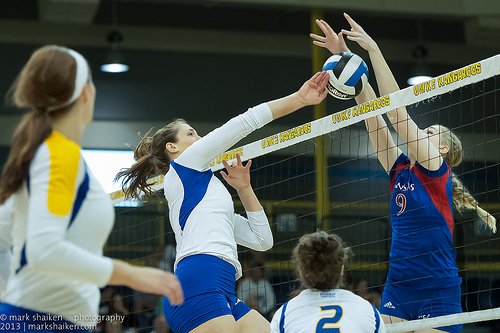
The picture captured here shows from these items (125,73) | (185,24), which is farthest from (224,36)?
(125,73)

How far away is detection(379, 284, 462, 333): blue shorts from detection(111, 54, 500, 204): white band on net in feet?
3.28

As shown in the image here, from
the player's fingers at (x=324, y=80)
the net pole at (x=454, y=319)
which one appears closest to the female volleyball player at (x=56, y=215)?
the player's fingers at (x=324, y=80)

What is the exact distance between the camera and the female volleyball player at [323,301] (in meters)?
4.02

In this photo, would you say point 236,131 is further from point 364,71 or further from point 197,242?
point 364,71

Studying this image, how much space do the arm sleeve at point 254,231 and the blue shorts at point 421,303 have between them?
718 millimetres

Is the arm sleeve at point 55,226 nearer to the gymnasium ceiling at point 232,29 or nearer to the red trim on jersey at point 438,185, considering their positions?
the red trim on jersey at point 438,185

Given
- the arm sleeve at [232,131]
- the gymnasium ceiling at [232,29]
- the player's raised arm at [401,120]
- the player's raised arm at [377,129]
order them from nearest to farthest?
the arm sleeve at [232,131] → the player's raised arm at [401,120] → the player's raised arm at [377,129] → the gymnasium ceiling at [232,29]

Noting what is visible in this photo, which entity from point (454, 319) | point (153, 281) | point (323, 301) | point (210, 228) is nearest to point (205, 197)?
point (210, 228)

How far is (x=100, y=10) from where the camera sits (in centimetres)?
1584

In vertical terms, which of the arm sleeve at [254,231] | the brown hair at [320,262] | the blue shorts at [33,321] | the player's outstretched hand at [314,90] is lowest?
the blue shorts at [33,321]

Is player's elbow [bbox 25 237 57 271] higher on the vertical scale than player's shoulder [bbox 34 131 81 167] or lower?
lower

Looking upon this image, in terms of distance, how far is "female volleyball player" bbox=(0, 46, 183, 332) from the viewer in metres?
2.70

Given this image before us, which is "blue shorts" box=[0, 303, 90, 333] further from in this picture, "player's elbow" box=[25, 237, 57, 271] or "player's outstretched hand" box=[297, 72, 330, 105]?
"player's outstretched hand" box=[297, 72, 330, 105]

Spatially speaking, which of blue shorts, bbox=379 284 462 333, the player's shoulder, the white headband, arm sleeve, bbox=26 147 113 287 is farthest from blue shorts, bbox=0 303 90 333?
blue shorts, bbox=379 284 462 333
